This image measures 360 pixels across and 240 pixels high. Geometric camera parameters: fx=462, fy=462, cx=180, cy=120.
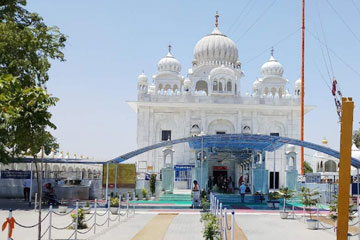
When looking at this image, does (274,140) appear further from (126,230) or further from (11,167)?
(11,167)

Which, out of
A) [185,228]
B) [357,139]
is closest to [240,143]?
[185,228]

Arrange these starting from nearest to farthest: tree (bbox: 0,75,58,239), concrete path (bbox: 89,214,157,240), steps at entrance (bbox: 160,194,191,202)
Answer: tree (bbox: 0,75,58,239)
concrete path (bbox: 89,214,157,240)
steps at entrance (bbox: 160,194,191,202)

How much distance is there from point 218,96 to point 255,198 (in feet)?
55.2

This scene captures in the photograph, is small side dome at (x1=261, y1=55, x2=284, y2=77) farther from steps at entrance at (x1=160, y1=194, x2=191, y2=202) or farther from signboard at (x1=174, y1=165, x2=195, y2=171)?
steps at entrance at (x1=160, y1=194, x2=191, y2=202)

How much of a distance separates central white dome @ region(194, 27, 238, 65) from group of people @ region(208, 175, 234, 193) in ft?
42.4

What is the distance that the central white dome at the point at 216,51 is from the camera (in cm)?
4525

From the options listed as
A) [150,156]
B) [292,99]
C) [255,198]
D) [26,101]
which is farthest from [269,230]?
[292,99]

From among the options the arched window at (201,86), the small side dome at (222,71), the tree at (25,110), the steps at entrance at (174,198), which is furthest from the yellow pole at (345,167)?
the arched window at (201,86)

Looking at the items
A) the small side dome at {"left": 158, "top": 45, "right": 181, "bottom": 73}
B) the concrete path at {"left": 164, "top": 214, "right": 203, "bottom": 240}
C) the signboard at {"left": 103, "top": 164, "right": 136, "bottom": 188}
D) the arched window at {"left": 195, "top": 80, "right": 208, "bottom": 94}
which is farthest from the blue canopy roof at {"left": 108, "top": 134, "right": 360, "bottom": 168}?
the small side dome at {"left": 158, "top": 45, "right": 181, "bottom": 73}

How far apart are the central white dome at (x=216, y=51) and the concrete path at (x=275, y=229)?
92.1 feet

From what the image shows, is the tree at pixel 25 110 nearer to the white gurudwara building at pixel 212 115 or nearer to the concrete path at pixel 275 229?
the concrete path at pixel 275 229

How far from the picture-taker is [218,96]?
137ft

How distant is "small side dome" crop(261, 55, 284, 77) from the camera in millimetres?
45781

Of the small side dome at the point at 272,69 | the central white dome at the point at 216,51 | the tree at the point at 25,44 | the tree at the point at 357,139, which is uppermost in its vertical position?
the central white dome at the point at 216,51
